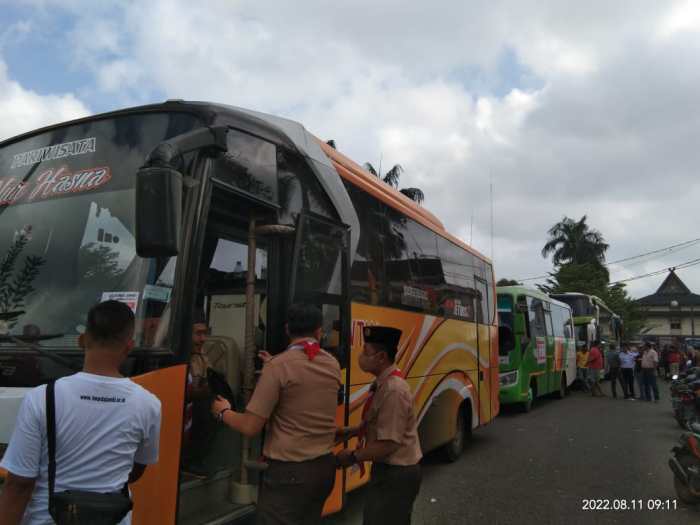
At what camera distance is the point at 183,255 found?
3217 mm

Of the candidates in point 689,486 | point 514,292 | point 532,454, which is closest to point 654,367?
point 514,292

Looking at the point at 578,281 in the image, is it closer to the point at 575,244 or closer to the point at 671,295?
the point at 575,244

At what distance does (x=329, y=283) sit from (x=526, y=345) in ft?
33.7

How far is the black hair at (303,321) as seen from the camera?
2.97 meters

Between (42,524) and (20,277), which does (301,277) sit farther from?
(42,524)

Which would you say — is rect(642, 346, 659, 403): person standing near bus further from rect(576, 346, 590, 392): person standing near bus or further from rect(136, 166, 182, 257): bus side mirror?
rect(136, 166, 182, 257): bus side mirror

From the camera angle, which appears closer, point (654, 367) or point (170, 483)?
point (170, 483)

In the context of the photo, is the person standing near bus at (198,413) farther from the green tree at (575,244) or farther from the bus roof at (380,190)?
the green tree at (575,244)

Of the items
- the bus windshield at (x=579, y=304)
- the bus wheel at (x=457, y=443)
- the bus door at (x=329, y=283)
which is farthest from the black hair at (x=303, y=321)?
the bus windshield at (x=579, y=304)

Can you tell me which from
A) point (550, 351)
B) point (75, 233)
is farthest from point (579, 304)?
point (75, 233)

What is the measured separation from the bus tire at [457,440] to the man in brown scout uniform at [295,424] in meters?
5.35

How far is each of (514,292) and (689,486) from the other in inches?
310

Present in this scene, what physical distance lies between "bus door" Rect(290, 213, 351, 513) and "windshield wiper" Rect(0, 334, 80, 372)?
155 centimetres

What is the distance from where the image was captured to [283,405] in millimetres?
2879
